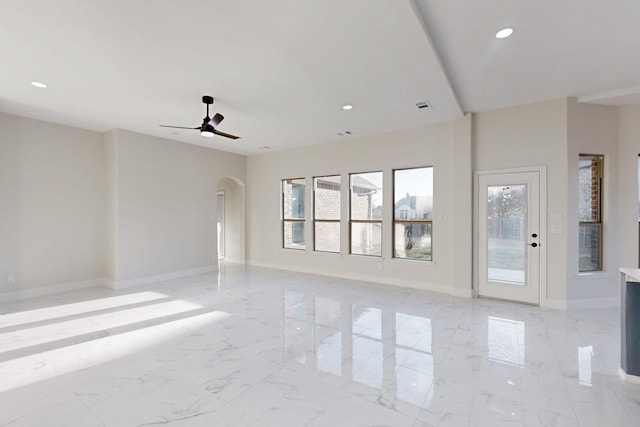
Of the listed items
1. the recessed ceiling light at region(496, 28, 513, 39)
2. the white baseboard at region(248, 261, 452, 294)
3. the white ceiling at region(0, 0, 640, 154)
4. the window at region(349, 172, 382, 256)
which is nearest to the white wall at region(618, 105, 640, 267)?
the white ceiling at region(0, 0, 640, 154)

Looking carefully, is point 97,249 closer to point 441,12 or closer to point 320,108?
point 320,108

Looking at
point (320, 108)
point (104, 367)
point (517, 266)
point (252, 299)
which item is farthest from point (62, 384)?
point (517, 266)

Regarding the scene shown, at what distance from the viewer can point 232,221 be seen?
8.89 meters

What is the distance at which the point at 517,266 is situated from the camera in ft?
15.9

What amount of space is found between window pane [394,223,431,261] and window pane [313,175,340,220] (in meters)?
1.48

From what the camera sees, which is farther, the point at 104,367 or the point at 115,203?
the point at 115,203

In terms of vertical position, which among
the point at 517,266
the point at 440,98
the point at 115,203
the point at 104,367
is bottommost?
the point at 104,367

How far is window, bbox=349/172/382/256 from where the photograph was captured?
6.31m

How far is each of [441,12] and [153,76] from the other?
3093 millimetres

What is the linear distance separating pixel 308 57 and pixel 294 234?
16.4ft

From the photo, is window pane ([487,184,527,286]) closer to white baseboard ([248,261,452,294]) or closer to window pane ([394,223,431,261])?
white baseboard ([248,261,452,294])

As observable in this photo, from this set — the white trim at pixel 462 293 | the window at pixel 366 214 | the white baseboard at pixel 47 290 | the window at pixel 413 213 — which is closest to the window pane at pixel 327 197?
the window at pixel 366 214

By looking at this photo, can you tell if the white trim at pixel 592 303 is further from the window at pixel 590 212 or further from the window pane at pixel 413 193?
the window pane at pixel 413 193

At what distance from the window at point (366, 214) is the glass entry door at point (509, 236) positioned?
1.89 metres
